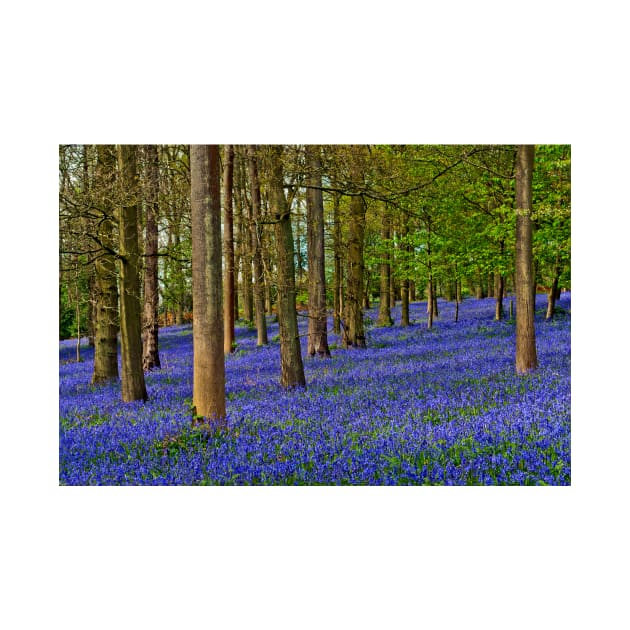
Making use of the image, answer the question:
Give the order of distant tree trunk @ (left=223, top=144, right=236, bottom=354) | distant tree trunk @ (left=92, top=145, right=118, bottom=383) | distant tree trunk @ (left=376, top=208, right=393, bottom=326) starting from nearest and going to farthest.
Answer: distant tree trunk @ (left=92, top=145, right=118, bottom=383) → distant tree trunk @ (left=223, top=144, right=236, bottom=354) → distant tree trunk @ (left=376, top=208, right=393, bottom=326)

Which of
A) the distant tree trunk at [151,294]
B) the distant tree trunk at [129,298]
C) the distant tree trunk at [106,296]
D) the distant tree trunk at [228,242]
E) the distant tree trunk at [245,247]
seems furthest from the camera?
the distant tree trunk at [228,242]

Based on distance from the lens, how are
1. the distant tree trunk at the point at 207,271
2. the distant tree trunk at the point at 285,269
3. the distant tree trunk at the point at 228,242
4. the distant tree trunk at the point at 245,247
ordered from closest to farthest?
1. the distant tree trunk at the point at 207,271
2. the distant tree trunk at the point at 285,269
3. the distant tree trunk at the point at 245,247
4. the distant tree trunk at the point at 228,242

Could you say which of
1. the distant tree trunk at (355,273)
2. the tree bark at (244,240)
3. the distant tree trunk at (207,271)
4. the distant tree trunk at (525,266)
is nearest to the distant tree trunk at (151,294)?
the tree bark at (244,240)

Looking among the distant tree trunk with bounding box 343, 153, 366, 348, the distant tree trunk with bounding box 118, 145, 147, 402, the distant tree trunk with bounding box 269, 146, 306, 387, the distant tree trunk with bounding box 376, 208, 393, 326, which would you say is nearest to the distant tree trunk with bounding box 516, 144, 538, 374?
the distant tree trunk with bounding box 269, 146, 306, 387

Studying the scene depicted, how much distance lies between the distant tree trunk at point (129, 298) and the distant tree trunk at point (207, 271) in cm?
246

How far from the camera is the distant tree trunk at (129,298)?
7.84 metres

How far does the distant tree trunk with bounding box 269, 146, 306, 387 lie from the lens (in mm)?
8094

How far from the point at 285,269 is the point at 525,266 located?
3771 millimetres

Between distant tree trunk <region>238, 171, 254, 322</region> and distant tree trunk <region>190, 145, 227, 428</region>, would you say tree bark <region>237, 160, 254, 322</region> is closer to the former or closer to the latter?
distant tree trunk <region>238, 171, 254, 322</region>

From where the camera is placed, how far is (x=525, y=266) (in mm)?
7996

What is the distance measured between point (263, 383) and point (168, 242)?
21.3ft

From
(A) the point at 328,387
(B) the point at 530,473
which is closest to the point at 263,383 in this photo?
(A) the point at 328,387

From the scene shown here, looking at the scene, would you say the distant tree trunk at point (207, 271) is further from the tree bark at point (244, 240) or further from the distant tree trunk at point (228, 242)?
the distant tree trunk at point (228, 242)

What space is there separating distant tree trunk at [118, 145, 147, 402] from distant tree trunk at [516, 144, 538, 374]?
5.96 meters
